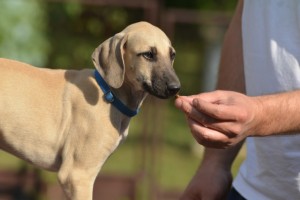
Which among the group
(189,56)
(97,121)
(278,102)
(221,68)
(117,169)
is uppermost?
(278,102)

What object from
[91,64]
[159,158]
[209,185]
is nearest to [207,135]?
[209,185]

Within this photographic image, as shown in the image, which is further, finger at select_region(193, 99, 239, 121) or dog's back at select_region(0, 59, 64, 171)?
dog's back at select_region(0, 59, 64, 171)

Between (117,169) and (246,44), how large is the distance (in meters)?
4.59

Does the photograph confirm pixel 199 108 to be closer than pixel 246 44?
Yes

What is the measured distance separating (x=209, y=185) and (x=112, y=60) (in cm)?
66

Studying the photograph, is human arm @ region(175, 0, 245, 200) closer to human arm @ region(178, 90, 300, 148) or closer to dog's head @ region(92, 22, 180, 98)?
dog's head @ region(92, 22, 180, 98)

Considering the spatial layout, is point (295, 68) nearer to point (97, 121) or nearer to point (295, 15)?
point (295, 15)

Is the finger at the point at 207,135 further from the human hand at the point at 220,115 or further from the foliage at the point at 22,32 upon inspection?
the foliage at the point at 22,32

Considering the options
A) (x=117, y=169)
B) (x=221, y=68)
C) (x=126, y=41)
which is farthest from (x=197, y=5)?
(x=126, y=41)

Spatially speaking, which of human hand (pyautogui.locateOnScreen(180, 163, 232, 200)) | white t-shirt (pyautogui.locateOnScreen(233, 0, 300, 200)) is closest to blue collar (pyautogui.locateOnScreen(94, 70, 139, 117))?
white t-shirt (pyautogui.locateOnScreen(233, 0, 300, 200))

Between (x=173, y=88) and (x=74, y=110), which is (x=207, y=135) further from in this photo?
(x=74, y=110)

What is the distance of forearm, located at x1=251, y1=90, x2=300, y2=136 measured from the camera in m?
1.66

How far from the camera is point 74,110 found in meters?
1.77

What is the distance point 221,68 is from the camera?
97.7 inches
